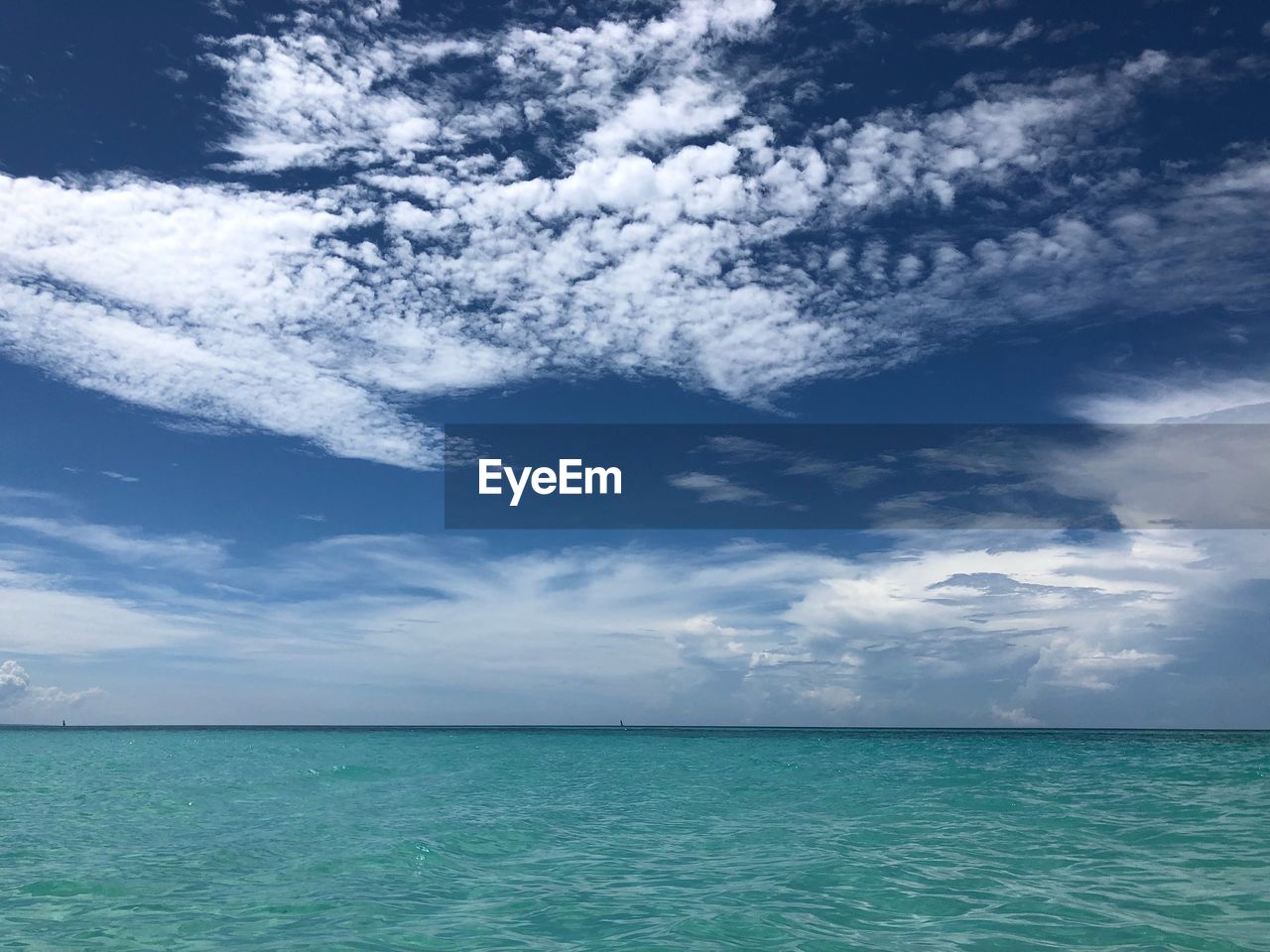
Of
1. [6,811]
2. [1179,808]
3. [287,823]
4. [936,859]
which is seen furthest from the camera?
[6,811]

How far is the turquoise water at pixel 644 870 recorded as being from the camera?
14.2 metres

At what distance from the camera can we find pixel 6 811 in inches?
1267

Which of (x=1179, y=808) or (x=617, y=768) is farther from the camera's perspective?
(x=617, y=768)

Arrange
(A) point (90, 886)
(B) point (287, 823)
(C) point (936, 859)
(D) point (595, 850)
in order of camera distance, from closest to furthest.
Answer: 1. (A) point (90, 886)
2. (C) point (936, 859)
3. (D) point (595, 850)
4. (B) point (287, 823)

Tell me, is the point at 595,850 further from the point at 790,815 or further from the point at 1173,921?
the point at 1173,921

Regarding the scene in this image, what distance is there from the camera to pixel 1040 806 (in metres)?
31.5

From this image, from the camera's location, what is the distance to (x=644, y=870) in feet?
64.5

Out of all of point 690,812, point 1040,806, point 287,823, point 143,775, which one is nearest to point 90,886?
point 287,823

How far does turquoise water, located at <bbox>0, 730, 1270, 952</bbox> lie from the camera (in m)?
14.2

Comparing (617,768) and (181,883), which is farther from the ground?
(181,883)

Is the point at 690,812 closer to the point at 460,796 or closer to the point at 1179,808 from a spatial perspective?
the point at 460,796

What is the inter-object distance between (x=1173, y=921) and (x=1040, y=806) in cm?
1867

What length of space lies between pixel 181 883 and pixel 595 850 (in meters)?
9.82

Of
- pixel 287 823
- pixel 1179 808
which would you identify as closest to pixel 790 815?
pixel 1179 808
